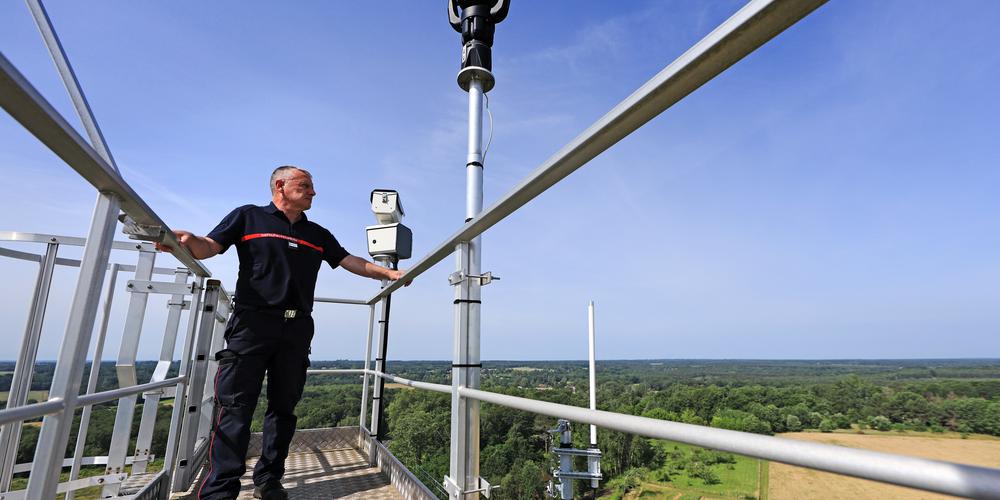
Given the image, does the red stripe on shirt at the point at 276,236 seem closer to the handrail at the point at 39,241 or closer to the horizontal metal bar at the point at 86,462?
the handrail at the point at 39,241

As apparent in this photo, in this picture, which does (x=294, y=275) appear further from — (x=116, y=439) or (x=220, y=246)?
(x=116, y=439)

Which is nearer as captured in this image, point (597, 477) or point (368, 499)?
point (597, 477)

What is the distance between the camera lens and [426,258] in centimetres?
167

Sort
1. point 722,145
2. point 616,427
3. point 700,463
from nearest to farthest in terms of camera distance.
Result: point 616,427 < point 722,145 < point 700,463

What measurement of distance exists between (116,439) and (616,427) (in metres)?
3.20

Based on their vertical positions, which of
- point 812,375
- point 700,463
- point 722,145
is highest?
point 722,145

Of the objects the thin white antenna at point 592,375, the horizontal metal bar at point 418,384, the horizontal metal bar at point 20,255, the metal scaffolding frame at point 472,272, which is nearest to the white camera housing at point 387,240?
the horizontal metal bar at point 418,384

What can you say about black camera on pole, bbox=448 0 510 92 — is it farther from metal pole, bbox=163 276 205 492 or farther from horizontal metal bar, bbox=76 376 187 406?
horizontal metal bar, bbox=76 376 187 406

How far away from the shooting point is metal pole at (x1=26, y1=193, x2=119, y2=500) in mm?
856

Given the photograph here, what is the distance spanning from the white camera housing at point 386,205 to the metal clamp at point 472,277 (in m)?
2.17

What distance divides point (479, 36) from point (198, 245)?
211 cm

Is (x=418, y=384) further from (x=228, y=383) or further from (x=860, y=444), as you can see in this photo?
(x=860, y=444)

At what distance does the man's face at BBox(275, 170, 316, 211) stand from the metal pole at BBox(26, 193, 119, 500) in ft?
3.64

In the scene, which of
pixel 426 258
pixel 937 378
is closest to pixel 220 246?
pixel 426 258
